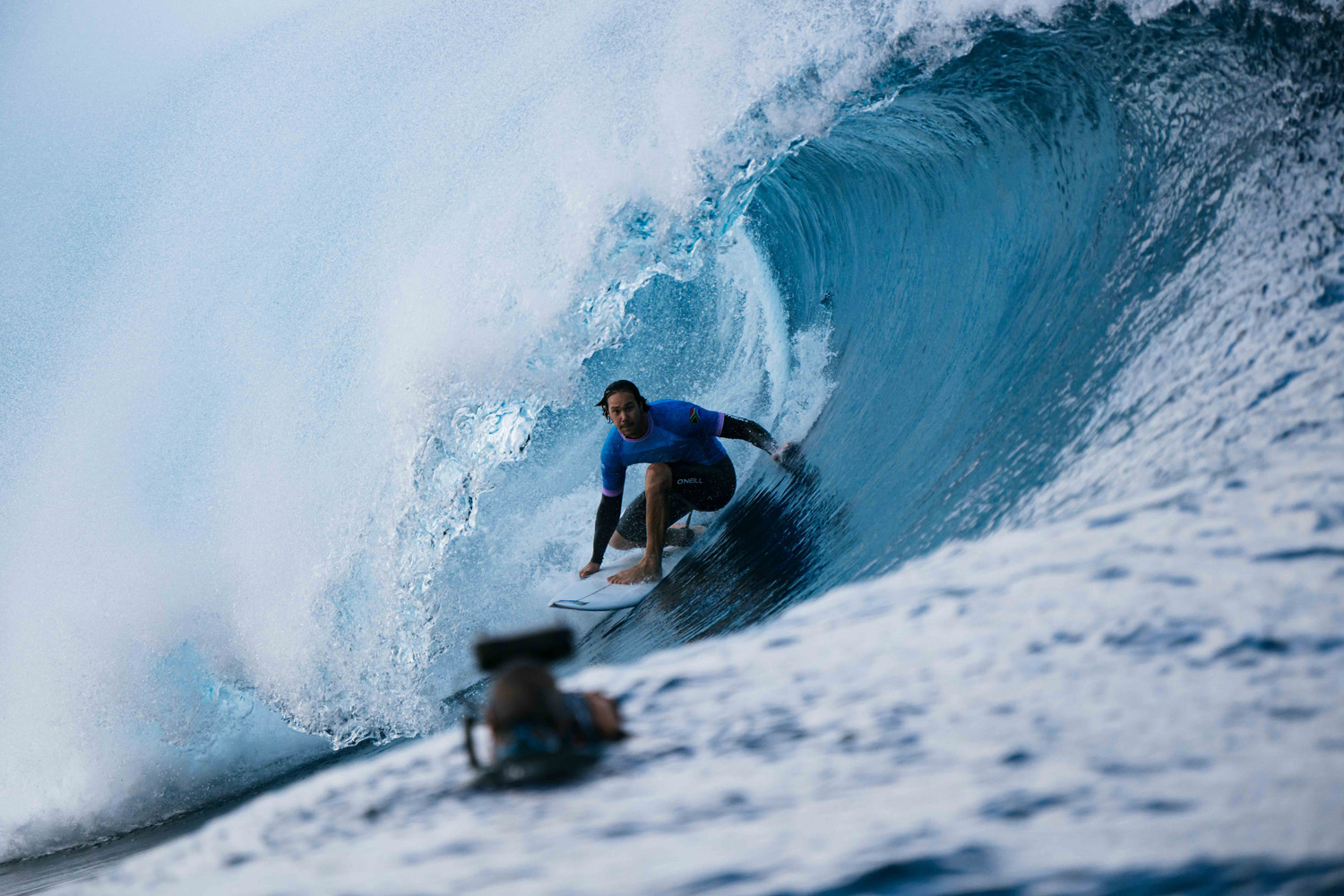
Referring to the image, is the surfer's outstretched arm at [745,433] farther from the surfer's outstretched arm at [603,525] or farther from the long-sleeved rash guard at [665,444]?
the surfer's outstretched arm at [603,525]

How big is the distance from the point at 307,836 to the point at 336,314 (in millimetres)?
5057

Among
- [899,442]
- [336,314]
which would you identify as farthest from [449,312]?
[899,442]

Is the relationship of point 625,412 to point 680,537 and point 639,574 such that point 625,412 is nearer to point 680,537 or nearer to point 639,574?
point 639,574

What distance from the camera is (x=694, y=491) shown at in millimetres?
4539

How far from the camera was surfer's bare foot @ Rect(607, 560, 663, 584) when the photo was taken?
14.6 ft

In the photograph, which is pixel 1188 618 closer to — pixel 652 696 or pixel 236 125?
pixel 652 696

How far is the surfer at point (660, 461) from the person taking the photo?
418 centimetres

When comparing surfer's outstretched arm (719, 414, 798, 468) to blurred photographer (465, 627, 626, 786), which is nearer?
blurred photographer (465, 627, 626, 786)

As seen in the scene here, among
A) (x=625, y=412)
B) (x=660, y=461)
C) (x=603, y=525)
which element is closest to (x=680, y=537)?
(x=603, y=525)

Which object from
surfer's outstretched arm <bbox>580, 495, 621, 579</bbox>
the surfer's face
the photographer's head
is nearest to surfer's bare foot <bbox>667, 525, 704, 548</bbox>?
surfer's outstretched arm <bbox>580, 495, 621, 579</bbox>

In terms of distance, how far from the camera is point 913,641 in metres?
1.86

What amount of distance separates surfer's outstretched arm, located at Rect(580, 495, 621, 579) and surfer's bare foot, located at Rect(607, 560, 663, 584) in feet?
0.61

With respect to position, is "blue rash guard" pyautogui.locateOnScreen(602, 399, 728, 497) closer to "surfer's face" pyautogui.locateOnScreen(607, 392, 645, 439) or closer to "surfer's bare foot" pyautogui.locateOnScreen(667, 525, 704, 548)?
"surfer's face" pyautogui.locateOnScreen(607, 392, 645, 439)

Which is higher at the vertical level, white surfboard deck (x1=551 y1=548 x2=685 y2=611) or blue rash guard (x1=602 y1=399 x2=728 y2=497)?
blue rash guard (x1=602 y1=399 x2=728 y2=497)
